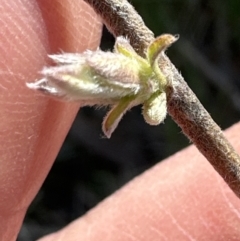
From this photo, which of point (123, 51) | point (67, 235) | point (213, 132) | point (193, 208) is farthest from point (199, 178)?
point (123, 51)

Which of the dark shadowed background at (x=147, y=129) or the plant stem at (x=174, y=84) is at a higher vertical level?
the plant stem at (x=174, y=84)

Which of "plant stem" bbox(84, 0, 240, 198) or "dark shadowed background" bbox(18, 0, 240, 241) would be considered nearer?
"plant stem" bbox(84, 0, 240, 198)

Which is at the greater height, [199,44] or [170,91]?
[170,91]

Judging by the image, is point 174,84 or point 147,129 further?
point 147,129

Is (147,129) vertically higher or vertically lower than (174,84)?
lower

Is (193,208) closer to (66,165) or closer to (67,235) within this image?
(67,235)

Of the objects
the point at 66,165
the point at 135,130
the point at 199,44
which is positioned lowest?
the point at 66,165

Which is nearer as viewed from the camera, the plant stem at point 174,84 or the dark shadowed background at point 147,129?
the plant stem at point 174,84

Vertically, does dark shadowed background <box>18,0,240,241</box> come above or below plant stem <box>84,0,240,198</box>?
below
